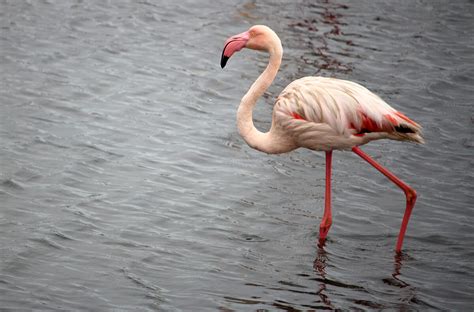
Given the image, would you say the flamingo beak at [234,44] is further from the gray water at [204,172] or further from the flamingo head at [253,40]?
the gray water at [204,172]

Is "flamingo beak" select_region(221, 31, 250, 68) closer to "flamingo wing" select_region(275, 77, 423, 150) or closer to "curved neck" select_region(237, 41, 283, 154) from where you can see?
"curved neck" select_region(237, 41, 283, 154)

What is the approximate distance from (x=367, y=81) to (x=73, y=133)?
164 inches

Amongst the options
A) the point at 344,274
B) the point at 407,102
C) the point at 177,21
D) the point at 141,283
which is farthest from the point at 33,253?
the point at 177,21

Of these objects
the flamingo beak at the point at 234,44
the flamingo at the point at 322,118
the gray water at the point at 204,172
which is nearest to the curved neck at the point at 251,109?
the flamingo at the point at 322,118

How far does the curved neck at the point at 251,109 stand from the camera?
7180 mm

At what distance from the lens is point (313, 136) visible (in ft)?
23.3

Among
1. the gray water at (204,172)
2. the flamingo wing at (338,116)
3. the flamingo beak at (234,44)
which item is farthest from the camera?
the flamingo beak at (234,44)

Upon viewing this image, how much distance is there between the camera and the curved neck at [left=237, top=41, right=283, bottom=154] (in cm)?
718

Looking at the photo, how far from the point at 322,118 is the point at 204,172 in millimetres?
1884

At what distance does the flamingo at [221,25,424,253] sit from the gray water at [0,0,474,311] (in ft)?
1.90

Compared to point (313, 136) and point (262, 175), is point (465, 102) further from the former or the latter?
point (313, 136)

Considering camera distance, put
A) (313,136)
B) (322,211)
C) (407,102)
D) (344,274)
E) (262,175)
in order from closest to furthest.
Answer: (344,274) < (313,136) < (322,211) < (262,175) < (407,102)

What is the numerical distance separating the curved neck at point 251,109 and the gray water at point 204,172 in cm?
71

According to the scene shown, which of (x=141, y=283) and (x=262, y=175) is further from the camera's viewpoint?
(x=262, y=175)
